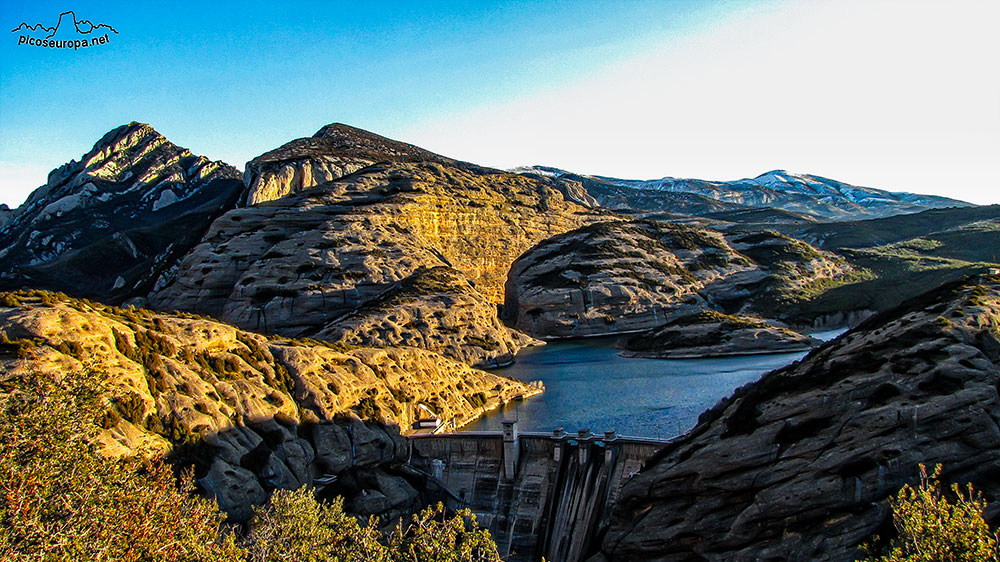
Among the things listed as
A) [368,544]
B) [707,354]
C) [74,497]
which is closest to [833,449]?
[368,544]

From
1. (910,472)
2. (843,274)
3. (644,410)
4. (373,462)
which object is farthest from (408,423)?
(843,274)

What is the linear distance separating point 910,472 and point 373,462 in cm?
3647

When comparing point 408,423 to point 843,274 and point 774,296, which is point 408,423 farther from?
point 843,274

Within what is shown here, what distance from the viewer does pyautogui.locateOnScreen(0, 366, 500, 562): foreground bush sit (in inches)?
606

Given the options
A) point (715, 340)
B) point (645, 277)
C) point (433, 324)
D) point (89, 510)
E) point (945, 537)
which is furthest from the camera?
point (645, 277)

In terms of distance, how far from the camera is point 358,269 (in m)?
128

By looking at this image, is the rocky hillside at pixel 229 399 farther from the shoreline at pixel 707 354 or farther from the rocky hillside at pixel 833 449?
the shoreline at pixel 707 354

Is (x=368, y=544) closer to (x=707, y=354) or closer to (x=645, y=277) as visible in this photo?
(x=707, y=354)

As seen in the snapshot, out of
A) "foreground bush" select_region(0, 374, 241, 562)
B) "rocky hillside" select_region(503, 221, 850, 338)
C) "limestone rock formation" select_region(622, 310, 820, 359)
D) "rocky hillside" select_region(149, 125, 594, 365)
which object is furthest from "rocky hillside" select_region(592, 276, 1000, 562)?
"rocky hillside" select_region(503, 221, 850, 338)

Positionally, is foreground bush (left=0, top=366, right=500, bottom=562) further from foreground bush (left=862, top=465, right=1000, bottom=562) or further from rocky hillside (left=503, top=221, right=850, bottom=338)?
rocky hillside (left=503, top=221, right=850, bottom=338)

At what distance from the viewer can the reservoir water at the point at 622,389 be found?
6366cm

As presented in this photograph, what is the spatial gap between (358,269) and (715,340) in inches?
2964

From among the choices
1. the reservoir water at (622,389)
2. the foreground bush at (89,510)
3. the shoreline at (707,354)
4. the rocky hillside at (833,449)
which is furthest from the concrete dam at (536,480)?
the shoreline at (707,354)

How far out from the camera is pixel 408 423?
187ft
